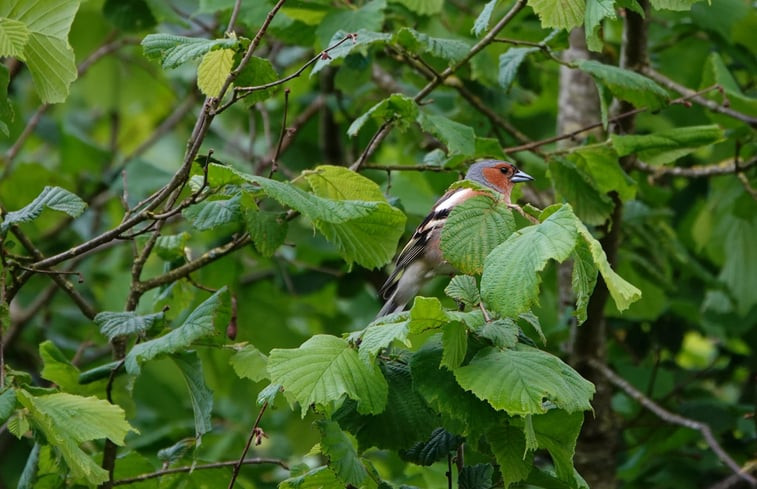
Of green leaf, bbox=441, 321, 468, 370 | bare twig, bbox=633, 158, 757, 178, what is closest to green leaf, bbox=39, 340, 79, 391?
green leaf, bbox=441, 321, 468, 370

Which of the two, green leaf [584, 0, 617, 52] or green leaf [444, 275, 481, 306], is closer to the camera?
green leaf [444, 275, 481, 306]

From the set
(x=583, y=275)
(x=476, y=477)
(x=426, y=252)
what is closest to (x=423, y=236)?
(x=426, y=252)

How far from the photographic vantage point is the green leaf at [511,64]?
5.04 meters

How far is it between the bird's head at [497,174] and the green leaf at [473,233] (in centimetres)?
165

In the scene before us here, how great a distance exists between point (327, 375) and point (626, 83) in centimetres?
223

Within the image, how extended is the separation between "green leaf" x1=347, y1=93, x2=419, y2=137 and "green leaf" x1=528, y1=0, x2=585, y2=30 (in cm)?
76

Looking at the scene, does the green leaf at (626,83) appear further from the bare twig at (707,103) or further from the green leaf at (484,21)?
the green leaf at (484,21)

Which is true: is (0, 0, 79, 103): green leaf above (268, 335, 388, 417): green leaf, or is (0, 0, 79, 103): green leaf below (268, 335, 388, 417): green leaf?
above

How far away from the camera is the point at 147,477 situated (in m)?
4.45

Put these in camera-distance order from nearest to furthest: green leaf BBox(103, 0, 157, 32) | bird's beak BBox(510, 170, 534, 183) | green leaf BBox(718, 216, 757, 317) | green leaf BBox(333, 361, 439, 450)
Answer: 1. green leaf BBox(333, 361, 439, 450)
2. bird's beak BBox(510, 170, 534, 183)
3. green leaf BBox(103, 0, 157, 32)
4. green leaf BBox(718, 216, 757, 317)

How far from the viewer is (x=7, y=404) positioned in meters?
3.52

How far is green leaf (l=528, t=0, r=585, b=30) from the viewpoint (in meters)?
3.93

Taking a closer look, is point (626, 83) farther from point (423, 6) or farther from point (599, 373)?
point (599, 373)

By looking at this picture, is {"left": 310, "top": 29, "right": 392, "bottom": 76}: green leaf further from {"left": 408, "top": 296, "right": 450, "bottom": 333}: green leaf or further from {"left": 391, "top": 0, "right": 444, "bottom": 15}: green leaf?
{"left": 408, "top": 296, "right": 450, "bottom": 333}: green leaf
